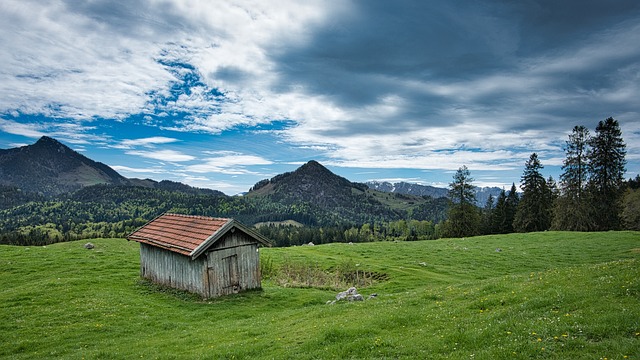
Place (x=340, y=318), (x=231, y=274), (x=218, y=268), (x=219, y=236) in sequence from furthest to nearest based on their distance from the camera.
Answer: (x=231, y=274), (x=218, y=268), (x=219, y=236), (x=340, y=318)

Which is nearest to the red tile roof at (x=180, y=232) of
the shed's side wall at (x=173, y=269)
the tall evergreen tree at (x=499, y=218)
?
the shed's side wall at (x=173, y=269)

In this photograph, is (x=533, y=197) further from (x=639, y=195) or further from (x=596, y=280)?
(x=596, y=280)

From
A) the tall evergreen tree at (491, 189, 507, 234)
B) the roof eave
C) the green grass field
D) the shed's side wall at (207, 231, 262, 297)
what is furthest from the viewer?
the tall evergreen tree at (491, 189, 507, 234)

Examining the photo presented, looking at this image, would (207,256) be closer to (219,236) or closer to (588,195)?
(219,236)

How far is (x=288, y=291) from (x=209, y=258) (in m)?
7.73

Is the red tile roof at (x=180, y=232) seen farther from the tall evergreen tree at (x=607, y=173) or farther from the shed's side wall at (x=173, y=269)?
the tall evergreen tree at (x=607, y=173)

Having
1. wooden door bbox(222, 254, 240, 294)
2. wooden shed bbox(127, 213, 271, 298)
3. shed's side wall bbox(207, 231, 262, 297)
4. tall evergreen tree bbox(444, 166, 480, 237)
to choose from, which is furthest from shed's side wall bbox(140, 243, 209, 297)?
tall evergreen tree bbox(444, 166, 480, 237)

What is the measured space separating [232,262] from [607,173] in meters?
77.5

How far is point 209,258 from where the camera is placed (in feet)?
95.1

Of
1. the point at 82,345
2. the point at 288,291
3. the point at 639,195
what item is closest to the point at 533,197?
the point at 639,195

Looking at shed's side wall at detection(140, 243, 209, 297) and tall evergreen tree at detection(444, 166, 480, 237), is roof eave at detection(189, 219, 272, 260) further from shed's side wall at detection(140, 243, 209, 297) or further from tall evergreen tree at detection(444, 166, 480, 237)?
tall evergreen tree at detection(444, 166, 480, 237)

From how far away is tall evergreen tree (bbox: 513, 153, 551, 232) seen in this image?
260ft

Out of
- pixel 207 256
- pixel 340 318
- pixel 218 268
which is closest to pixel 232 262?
pixel 218 268

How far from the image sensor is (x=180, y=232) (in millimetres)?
32438
